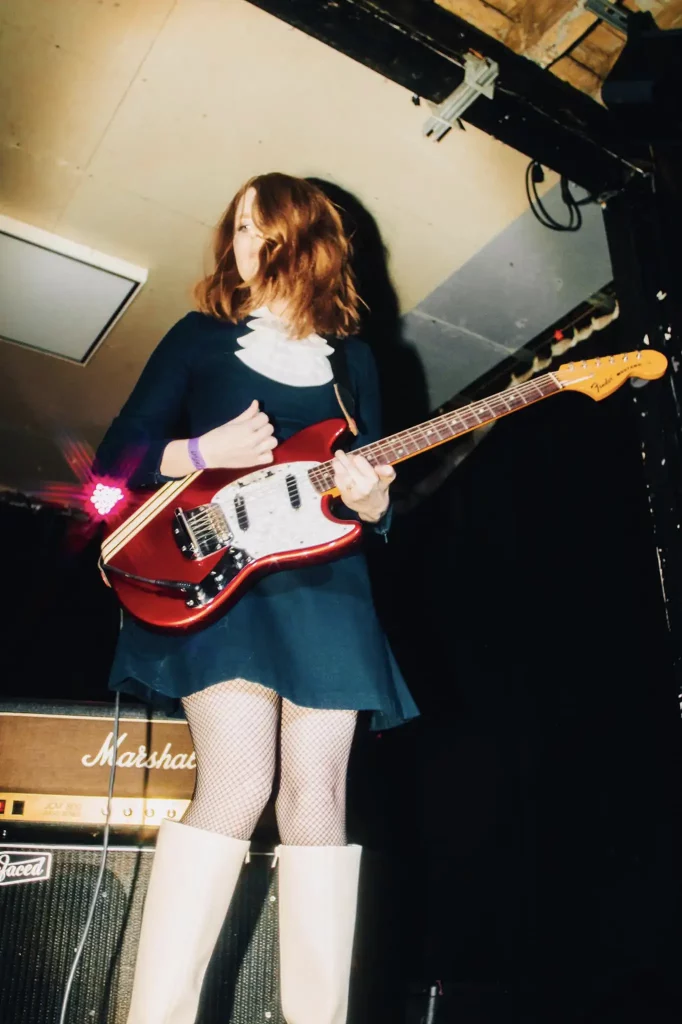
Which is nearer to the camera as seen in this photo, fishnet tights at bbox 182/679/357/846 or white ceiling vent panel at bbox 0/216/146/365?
fishnet tights at bbox 182/679/357/846

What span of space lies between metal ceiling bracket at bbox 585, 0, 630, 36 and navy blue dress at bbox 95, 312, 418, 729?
100cm

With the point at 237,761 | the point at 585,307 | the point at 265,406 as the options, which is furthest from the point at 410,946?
the point at 585,307

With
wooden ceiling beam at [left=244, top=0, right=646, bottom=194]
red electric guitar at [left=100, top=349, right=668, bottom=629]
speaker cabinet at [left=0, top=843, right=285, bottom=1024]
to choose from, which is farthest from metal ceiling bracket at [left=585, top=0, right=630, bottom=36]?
speaker cabinet at [left=0, top=843, right=285, bottom=1024]

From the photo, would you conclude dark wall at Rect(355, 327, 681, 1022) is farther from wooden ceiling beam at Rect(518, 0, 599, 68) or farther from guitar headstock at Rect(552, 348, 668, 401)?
wooden ceiling beam at Rect(518, 0, 599, 68)

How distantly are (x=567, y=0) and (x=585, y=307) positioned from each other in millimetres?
1096

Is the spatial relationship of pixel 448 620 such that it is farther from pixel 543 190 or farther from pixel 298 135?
pixel 298 135

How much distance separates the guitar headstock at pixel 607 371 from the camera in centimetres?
158

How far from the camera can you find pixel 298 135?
204cm

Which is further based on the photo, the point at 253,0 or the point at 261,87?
the point at 261,87

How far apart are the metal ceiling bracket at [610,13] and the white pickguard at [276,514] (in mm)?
1292

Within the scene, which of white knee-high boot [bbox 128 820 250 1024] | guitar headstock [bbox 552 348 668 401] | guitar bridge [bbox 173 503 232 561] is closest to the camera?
white knee-high boot [bbox 128 820 250 1024]

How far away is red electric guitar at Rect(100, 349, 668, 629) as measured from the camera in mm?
1205

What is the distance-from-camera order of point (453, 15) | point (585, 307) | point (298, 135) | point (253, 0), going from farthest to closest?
point (585, 307)
point (298, 135)
point (453, 15)
point (253, 0)

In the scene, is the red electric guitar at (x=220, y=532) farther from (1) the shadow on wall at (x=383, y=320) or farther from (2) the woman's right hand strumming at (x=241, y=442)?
(1) the shadow on wall at (x=383, y=320)
